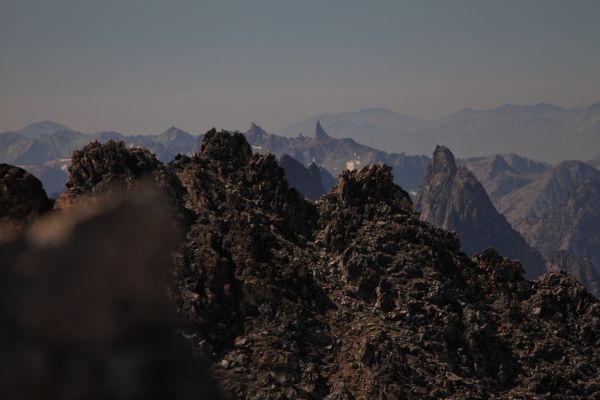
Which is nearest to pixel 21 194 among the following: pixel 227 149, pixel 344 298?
pixel 344 298

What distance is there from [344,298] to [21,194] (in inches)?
796

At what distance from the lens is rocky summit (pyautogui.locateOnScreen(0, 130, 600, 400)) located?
3195cm

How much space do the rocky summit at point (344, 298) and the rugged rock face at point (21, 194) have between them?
83.2 inches

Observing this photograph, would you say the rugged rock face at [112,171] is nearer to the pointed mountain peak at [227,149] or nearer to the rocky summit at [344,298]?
the rocky summit at [344,298]

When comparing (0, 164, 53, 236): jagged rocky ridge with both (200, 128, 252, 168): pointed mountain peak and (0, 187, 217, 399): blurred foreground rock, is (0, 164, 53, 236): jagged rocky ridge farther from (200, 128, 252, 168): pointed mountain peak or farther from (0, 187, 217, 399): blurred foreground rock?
(0, 187, 217, 399): blurred foreground rock

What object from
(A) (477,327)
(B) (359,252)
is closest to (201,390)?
(A) (477,327)

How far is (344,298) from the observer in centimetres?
3828

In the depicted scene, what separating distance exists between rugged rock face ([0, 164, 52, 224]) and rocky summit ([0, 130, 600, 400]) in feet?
6.94

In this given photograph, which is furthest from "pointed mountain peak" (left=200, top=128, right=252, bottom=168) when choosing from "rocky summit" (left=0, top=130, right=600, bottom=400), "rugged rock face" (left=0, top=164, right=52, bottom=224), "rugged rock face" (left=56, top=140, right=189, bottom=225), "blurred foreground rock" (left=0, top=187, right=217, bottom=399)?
"blurred foreground rock" (left=0, top=187, right=217, bottom=399)

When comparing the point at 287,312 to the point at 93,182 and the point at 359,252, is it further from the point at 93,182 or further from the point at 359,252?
the point at 93,182

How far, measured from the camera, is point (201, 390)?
12.9 ft

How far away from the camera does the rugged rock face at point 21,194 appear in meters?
29.9

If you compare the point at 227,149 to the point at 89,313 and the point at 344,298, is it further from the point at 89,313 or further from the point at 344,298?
the point at 89,313

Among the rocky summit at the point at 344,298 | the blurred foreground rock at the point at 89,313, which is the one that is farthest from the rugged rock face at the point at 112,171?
the blurred foreground rock at the point at 89,313
